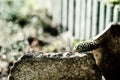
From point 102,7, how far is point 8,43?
217 centimetres

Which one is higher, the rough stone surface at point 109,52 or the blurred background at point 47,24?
the rough stone surface at point 109,52

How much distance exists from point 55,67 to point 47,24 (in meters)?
4.50

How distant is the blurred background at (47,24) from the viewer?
20.8ft

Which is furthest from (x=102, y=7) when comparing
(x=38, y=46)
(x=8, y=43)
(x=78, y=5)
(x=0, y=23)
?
(x=0, y=23)

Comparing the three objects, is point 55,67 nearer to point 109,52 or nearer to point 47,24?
point 109,52

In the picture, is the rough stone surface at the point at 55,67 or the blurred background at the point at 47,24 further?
the blurred background at the point at 47,24

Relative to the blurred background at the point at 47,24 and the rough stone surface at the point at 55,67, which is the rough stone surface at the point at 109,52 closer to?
the rough stone surface at the point at 55,67

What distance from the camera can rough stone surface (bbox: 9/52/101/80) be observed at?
148 inches

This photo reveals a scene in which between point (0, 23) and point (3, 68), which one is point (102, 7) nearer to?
point (3, 68)

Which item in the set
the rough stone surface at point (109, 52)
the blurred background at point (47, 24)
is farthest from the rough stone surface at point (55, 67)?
the blurred background at point (47, 24)

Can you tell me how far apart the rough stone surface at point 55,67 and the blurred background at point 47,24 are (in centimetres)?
207

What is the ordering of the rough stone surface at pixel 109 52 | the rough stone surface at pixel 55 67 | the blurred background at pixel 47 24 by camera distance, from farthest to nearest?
1. the blurred background at pixel 47 24
2. the rough stone surface at pixel 109 52
3. the rough stone surface at pixel 55 67

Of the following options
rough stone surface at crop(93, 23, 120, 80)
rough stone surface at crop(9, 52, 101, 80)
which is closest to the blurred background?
rough stone surface at crop(93, 23, 120, 80)

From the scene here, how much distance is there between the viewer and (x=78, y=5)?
7.23 meters
